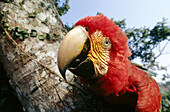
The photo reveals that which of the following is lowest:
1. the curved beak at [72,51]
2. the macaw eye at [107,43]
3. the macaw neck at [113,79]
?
the macaw neck at [113,79]

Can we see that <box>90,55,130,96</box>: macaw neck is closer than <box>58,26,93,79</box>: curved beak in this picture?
No

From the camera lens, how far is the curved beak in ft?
2.95

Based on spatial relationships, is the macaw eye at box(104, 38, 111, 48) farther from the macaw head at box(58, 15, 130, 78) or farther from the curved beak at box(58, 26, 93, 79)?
the curved beak at box(58, 26, 93, 79)

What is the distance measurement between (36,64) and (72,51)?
0.49 metres

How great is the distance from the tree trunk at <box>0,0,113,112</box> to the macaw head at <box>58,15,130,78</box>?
0.22 m

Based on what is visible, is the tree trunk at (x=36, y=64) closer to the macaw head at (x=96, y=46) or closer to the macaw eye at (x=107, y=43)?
the macaw head at (x=96, y=46)

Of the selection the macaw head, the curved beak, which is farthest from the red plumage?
the curved beak

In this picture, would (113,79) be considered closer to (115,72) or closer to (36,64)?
(115,72)

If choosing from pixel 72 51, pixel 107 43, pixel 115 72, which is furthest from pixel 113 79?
pixel 72 51

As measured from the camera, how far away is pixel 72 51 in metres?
0.90

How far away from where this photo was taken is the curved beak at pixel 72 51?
0.90 metres

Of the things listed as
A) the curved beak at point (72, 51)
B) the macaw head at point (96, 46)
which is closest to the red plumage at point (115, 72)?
the macaw head at point (96, 46)

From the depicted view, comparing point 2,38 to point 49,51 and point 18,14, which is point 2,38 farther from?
point 49,51

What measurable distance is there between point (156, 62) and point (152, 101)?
23.4ft
